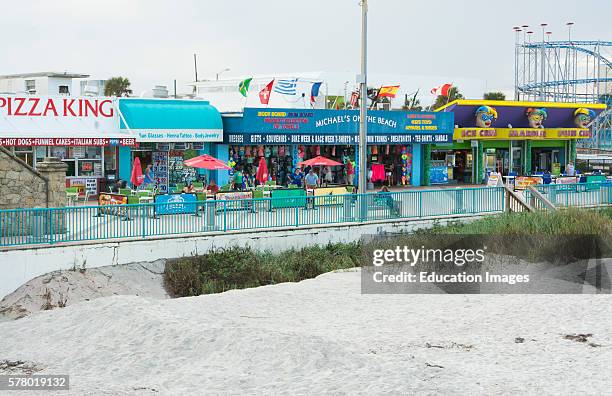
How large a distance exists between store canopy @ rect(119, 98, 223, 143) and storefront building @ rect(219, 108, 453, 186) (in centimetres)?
113

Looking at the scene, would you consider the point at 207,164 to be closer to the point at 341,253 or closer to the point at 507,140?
the point at 341,253

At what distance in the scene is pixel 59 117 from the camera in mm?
30750

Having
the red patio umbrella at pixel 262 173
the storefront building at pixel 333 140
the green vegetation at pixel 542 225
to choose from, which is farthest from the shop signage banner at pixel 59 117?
the green vegetation at pixel 542 225

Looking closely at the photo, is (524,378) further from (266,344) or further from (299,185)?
(299,185)

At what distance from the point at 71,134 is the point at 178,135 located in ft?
14.4

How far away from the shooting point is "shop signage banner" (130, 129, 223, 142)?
106 ft

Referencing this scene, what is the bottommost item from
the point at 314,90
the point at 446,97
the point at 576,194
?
the point at 576,194

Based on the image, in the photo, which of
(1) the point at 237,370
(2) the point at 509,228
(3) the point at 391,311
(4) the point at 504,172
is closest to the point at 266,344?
(1) the point at 237,370

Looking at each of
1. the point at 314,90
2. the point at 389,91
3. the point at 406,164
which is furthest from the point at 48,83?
the point at 406,164

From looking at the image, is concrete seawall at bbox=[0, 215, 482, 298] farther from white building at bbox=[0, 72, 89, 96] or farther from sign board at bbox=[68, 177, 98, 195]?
white building at bbox=[0, 72, 89, 96]

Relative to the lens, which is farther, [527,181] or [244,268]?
[527,181]

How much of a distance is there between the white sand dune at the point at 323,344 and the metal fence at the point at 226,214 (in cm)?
292

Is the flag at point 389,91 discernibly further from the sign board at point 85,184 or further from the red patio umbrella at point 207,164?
the sign board at point 85,184

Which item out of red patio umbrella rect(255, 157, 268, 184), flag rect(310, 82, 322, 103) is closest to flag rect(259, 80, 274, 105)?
flag rect(310, 82, 322, 103)
